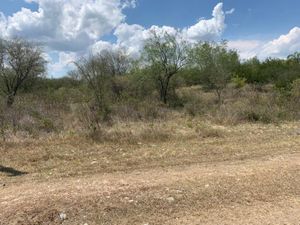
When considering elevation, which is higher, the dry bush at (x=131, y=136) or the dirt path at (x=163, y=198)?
the dry bush at (x=131, y=136)

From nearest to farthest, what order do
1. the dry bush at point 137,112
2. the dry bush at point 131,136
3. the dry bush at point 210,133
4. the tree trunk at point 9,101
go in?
the dry bush at point 131,136
the dry bush at point 210,133
the tree trunk at point 9,101
the dry bush at point 137,112

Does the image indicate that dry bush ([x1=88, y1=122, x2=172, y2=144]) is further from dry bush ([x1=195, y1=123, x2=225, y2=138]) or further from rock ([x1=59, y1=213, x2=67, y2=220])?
rock ([x1=59, y1=213, x2=67, y2=220])

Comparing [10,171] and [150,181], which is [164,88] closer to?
[10,171]

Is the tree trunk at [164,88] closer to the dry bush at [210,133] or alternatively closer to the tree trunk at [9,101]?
the tree trunk at [9,101]

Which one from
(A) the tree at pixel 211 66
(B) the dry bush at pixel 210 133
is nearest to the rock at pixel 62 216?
(B) the dry bush at pixel 210 133

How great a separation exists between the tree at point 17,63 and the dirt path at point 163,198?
21739 millimetres

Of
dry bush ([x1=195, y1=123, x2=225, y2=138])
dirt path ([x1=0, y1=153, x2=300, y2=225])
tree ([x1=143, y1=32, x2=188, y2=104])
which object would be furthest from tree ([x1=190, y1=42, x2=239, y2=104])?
dirt path ([x1=0, y1=153, x2=300, y2=225])

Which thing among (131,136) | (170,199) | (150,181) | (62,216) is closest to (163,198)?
(170,199)

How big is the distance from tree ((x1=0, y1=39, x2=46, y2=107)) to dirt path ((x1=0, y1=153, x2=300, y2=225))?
21739 millimetres

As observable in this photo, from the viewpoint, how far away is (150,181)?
211 inches

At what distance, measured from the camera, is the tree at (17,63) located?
25.1 metres

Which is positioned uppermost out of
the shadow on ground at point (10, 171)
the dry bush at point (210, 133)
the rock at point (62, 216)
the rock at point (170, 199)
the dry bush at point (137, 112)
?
the dry bush at point (137, 112)

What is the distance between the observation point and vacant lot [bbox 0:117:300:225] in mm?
4230

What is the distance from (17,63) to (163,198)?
80.3ft
